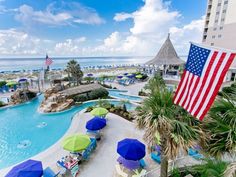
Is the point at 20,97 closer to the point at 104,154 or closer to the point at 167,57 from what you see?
the point at 104,154

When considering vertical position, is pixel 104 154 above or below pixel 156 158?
below

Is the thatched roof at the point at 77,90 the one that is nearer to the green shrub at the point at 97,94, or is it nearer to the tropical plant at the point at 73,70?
the green shrub at the point at 97,94

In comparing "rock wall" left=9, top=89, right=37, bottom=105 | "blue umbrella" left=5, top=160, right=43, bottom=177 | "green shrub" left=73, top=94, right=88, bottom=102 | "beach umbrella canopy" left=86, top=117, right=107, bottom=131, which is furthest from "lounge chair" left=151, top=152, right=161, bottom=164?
"rock wall" left=9, top=89, right=37, bottom=105

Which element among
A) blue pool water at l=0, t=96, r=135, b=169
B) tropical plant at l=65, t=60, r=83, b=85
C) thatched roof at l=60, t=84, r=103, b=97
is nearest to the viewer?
blue pool water at l=0, t=96, r=135, b=169

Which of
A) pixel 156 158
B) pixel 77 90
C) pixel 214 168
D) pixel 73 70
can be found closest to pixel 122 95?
pixel 77 90

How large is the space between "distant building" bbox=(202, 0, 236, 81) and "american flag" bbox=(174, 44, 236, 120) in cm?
3295

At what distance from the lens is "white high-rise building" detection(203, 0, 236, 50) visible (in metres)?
32.6

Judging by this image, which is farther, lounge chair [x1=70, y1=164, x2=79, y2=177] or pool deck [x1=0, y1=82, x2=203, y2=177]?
pool deck [x1=0, y1=82, x2=203, y2=177]

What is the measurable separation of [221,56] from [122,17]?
4430 cm

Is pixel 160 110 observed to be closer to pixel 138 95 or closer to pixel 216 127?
pixel 216 127

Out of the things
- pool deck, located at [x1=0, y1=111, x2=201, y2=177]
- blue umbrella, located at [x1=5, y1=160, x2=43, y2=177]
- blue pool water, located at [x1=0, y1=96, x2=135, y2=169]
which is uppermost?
blue umbrella, located at [x1=5, y1=160, x2=43, y2=177]

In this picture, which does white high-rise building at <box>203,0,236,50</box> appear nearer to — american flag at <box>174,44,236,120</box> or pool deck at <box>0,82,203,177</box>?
pool deck at <box>0,82,203,177</box>

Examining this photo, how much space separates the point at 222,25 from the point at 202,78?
40.3 meters

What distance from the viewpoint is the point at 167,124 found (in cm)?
440
